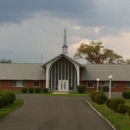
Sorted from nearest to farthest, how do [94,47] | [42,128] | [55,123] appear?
[42,128], [55,123], [94,47]

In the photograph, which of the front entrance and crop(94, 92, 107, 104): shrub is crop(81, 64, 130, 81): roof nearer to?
the front entrance

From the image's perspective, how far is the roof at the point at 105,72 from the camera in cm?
6212

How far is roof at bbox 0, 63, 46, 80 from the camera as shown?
6266cm

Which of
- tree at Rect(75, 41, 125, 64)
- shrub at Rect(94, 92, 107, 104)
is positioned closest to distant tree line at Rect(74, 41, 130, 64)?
tree at Rect(75, 41, 125, 64)

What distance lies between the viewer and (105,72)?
63938 mm

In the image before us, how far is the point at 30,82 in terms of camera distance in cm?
6312

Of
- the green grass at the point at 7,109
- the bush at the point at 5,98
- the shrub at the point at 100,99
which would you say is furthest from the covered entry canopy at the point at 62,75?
the green grass at the point at 7,109

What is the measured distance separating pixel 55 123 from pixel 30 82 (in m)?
45.5

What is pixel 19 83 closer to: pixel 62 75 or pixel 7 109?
pixel 62 75

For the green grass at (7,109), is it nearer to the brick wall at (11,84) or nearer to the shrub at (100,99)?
the shrub at (100,99)

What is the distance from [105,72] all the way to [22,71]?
49.9 ft

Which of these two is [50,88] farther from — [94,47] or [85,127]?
[85,127]

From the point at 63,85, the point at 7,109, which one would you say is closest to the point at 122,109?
the point at 7,109

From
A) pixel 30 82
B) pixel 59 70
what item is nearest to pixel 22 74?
pixel 30 82
